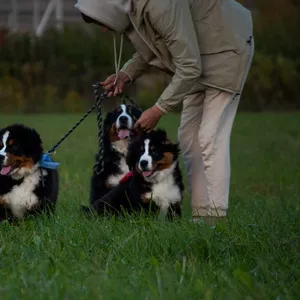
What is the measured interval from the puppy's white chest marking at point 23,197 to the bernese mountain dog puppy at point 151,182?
627 millimetres

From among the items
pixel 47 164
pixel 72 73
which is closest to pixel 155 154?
pixel 47 164

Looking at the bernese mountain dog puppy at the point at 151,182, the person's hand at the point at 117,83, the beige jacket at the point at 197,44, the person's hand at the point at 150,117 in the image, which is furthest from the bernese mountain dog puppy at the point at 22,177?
the beige jacket at the point at 197,44

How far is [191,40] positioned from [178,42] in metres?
0.13

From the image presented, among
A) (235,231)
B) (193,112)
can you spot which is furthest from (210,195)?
(235,231)

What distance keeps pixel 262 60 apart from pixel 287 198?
66.2 ft

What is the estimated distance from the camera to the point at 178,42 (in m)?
7.12

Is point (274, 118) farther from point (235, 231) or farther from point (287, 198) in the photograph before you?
point (235, 231)

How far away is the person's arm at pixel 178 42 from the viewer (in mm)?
6988

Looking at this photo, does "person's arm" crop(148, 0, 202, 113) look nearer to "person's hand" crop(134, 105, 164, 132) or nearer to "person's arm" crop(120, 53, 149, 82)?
"person's hand" crop(134, 105, 164, 132)

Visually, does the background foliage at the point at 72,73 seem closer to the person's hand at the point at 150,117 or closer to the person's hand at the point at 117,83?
the person's hand at the point at 117,83

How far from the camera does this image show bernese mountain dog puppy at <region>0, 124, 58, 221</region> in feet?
25.9

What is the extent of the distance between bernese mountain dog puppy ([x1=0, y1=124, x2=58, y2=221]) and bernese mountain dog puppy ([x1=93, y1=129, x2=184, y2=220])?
1.78ft

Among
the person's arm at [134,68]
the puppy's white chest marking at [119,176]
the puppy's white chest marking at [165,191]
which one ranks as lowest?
the puppy's white chest marking at [119,176]

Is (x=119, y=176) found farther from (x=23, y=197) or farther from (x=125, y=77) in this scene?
(x=23, y=197)
